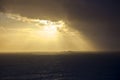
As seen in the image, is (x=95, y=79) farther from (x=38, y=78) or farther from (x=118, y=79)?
(x=38, y=78)

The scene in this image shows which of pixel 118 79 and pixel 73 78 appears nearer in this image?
pixel 118 79

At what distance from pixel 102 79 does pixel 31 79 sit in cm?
2709

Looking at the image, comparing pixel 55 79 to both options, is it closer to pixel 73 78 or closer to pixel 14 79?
pixel 73 78

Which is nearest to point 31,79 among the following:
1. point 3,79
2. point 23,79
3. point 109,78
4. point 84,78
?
point 23,79

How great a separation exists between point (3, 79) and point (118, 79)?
43.4m

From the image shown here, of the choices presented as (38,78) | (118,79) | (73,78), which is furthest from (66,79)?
(118,79)

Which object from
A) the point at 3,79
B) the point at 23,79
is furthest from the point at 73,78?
the point at 3,79

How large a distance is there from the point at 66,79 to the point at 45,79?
8048 millimetres

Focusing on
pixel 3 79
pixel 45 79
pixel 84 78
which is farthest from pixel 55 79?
pixel 3 79

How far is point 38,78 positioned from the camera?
399ft

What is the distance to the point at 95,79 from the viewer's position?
377ft

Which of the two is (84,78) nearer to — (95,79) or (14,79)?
(95,79)

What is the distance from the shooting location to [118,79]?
11106cm

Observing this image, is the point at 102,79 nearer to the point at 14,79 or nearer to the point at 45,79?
the point at 45,79
